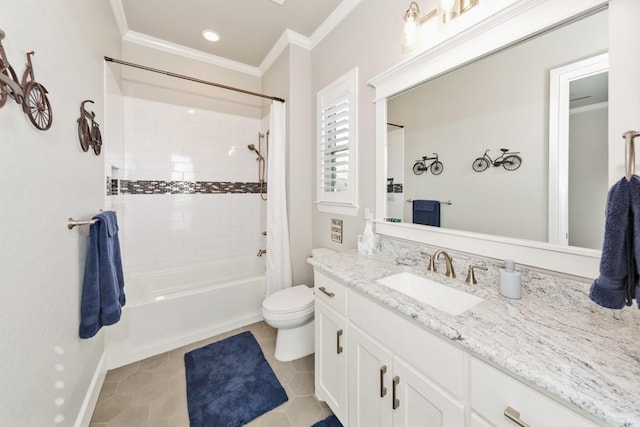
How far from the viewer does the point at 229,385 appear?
5.30 ft

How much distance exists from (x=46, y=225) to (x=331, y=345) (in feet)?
4.42

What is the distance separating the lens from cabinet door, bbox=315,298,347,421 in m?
1.23

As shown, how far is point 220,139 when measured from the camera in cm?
282

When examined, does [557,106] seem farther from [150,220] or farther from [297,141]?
[150,220]

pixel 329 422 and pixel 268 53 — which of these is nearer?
pixel 329 422

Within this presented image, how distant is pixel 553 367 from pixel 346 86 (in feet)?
6.24

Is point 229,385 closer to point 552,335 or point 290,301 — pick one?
point 290,301

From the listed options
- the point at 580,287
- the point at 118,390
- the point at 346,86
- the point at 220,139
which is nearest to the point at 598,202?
the point at 580,287

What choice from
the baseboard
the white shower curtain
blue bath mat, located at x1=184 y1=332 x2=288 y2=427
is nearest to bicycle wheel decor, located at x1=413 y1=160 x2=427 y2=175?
the white shower curtain

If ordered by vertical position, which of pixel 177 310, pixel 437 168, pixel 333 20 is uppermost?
pixel 333 20

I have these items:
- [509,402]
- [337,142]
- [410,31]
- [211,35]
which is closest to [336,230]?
[337,142]

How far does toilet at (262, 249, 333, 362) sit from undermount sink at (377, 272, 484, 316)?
0.77 meters

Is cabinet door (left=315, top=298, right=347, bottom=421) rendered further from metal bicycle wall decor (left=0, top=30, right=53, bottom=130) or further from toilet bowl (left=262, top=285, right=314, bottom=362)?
metal bicycle wall decor (left=0, top=30, right=53, bottom=130)

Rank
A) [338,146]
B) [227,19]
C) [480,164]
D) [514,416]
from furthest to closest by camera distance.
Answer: [227,19] → [338,146] → [480,164] → [514,416]
